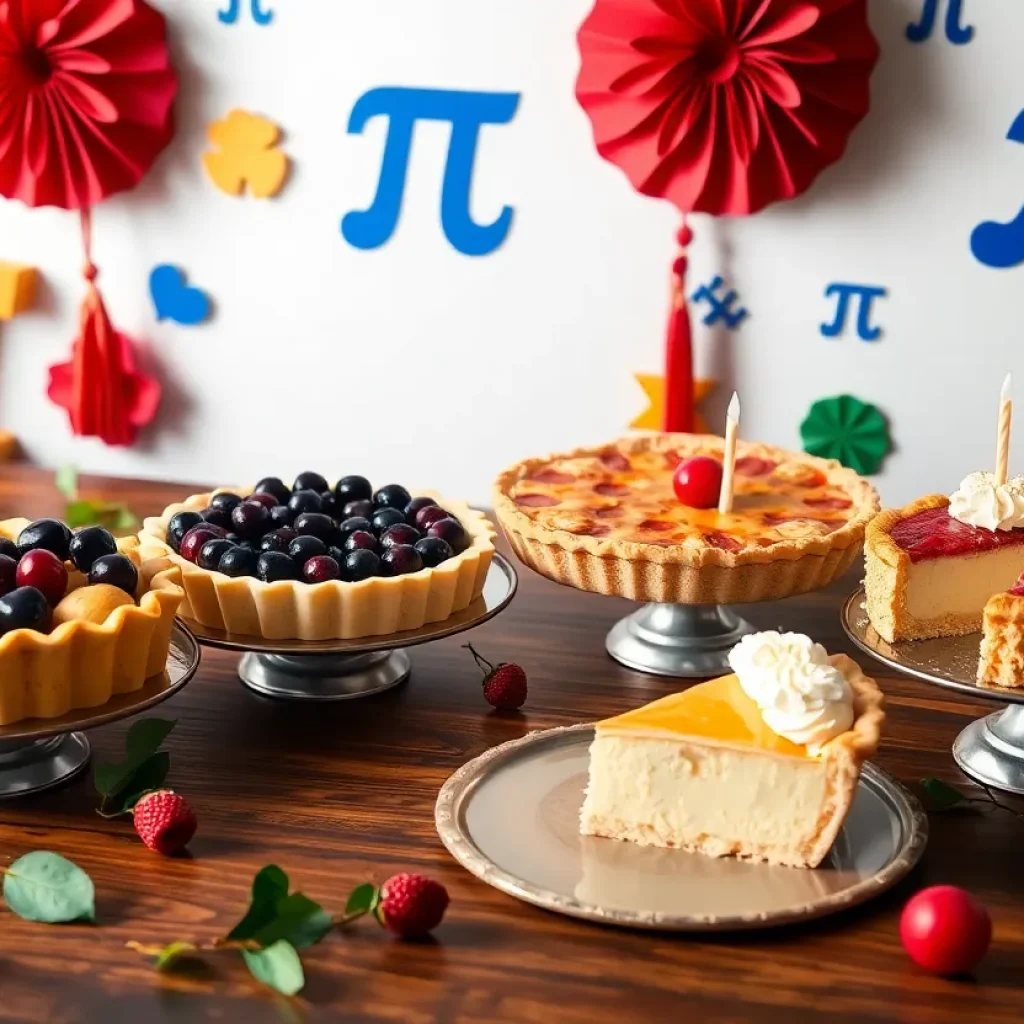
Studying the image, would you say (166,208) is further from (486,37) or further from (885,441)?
(885,441)

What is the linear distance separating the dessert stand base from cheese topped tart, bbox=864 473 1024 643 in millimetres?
246

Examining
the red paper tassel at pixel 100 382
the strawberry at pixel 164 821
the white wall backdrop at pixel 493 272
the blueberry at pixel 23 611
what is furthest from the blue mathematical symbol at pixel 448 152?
the strawberry at pixel 164 821

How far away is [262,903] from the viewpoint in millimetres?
1276

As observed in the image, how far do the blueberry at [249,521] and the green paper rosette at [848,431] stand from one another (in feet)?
3.97

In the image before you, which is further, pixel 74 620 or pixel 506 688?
pixel 506 688

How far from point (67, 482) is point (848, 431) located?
139cm

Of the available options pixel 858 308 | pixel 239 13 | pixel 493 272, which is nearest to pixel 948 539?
pixel 858 308

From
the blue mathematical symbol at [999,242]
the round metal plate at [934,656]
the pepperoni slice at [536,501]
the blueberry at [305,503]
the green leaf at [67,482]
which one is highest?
the blue mathematical symbol at [999,242]

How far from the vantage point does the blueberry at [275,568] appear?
173 cm

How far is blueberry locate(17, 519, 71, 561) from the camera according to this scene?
5.42 feet

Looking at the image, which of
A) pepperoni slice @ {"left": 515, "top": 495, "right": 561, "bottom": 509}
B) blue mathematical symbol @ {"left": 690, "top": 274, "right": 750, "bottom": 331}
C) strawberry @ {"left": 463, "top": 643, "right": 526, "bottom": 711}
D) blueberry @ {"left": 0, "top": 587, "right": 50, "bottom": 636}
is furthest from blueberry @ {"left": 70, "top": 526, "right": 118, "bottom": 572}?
blue mathematical symbol @ {"left": 690, "top": 274, "right": 750, "bottom": 331}

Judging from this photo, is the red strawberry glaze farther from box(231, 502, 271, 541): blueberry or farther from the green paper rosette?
the green paper rosette

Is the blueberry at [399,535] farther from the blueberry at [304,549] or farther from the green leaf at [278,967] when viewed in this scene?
the green leaf at [278,967]

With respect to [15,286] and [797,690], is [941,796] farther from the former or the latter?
[15,286]
